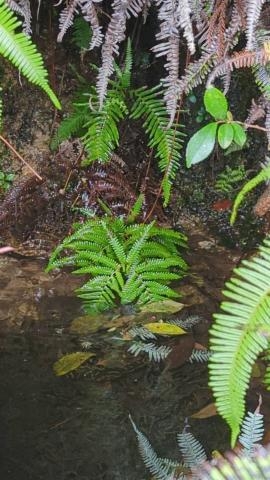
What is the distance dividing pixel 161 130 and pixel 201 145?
0.69m

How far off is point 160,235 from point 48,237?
68cm

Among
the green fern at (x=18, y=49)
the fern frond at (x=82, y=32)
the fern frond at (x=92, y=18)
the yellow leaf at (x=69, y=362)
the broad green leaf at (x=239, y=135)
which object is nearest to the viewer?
the green fern at (x=18, y=49)

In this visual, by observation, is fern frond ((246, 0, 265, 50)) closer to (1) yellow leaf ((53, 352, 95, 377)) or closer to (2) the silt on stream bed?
(2) the silt on stream bed

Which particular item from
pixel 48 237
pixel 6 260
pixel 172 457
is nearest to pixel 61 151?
pixel 48 237

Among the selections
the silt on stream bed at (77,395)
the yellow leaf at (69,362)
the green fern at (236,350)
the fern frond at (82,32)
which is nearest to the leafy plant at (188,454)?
the silt on stream bed at (77,395)

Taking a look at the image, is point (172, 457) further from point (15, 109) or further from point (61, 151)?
point (15, 109)

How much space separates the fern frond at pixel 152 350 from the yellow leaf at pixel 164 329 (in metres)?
0.08

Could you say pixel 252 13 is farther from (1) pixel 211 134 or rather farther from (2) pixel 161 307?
(2) pixel 161 307

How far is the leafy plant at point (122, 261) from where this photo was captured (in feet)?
9.30

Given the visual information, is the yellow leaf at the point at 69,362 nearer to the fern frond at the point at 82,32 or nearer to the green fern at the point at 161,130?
the green fern at the point at 161,130

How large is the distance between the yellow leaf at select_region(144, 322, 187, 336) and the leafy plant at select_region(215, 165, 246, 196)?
898 millimetres

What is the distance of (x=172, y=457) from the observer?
7.30 feet

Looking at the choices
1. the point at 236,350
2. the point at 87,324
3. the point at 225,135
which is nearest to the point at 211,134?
the point at 225,135

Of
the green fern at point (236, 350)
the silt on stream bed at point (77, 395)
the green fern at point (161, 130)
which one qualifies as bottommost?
the silt on stream bed at point (77, 395)
